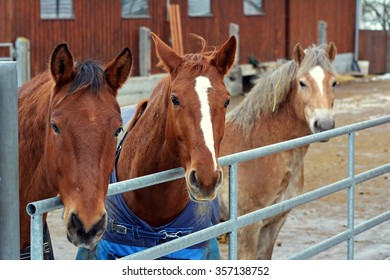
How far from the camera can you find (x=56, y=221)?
30.4ft

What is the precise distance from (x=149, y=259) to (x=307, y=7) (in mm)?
22356

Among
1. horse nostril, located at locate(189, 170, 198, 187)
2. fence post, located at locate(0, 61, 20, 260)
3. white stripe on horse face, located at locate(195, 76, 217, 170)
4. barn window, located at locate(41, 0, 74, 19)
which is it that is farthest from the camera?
barn window, located at locate(41, 0, 74, 19)

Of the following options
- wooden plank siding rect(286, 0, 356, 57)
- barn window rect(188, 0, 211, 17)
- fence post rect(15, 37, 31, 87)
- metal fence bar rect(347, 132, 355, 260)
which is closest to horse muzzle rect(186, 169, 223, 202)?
metal fence bar rect(347, 132, 355, 260)

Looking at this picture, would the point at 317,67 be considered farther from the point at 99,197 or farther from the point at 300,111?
the point at 99,197

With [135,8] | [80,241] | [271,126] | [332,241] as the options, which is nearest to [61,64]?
[80,241]

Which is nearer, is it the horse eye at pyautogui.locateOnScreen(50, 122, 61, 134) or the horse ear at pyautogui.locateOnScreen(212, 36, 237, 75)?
the horse eye at pyautogui.locateOnScreen(50, 122, 61, 134)

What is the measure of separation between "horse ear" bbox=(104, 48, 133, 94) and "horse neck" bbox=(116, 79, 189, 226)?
0.85 meters

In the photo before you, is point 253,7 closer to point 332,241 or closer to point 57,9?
point 57,9

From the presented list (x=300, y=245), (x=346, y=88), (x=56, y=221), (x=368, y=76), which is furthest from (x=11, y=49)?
(x=368, y=76)

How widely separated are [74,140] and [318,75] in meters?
4.18

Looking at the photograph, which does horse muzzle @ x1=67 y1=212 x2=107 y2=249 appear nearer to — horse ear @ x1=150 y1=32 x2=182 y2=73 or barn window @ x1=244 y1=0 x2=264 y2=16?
horse ear @ x1=150 y1=32 x2=182 y2=73

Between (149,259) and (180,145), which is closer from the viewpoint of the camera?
(149,259)

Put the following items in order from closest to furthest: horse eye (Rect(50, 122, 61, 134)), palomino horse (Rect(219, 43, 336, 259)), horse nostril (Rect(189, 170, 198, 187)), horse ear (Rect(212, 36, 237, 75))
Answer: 1. horse eye (Rect(50, 122, 61, 134))
2. horse nostril (Rect(189, 170, 198, 187))
3. horse ear (Rect(212, 36, 237, 75))
4. palomino horse (Rect(219, 43, 336, 259))

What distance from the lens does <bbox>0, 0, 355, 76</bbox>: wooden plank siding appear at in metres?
A: 16.4
